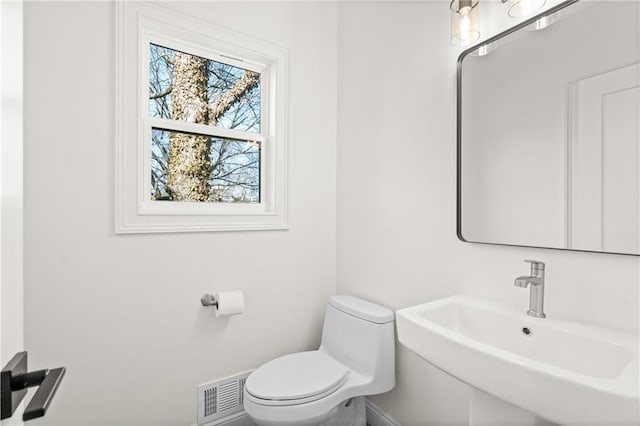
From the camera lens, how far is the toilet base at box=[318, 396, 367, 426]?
1632 millimetres

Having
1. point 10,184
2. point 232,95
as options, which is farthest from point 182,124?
point 10,184

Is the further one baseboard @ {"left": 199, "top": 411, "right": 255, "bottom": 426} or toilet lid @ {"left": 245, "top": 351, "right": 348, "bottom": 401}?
baseboard @ {"left": 199, "top": 411, "right": 255, "bottom": 426}

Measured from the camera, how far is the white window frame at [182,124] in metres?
1.42

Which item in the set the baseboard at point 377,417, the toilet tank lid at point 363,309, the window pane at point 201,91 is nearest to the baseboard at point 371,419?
the baseboard at point 377,417

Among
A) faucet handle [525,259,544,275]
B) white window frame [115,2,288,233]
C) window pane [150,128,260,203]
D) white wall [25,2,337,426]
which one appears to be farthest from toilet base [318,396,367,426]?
window pane [150,128,260,203]

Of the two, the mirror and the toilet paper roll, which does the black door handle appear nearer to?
the toilet paper roll

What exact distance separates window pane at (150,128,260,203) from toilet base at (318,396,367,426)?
3.95 ft

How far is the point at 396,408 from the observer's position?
167 cm

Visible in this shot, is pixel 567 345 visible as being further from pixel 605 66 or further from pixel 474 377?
pixel 605 66

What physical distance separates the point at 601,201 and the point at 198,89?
1.82 metres

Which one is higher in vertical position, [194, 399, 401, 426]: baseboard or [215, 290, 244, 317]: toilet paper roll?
[215, 290, 244, 317]: toilet paper roll

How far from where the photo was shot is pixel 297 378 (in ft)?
4.78

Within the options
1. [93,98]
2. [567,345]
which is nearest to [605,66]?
[567,345]

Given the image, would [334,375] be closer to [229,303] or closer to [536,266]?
[229,303]
